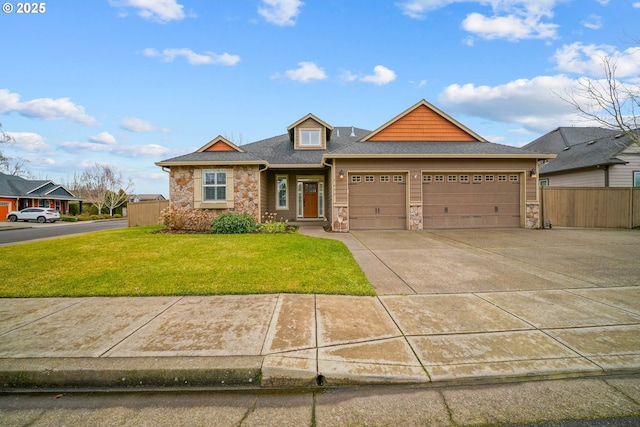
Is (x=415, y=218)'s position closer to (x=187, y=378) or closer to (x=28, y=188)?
(x=187, y=378)

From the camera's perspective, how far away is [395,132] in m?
13.4

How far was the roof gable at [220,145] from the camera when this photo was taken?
1359 centimetres

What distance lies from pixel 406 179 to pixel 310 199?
5631 millimetres

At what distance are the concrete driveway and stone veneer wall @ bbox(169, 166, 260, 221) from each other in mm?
5075

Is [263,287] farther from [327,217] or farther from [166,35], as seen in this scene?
[166,35]

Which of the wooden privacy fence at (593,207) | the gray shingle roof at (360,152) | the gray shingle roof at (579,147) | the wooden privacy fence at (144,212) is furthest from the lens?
the gray shingle roof at (579,147)

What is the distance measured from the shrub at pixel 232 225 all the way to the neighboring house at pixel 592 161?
1798 cm

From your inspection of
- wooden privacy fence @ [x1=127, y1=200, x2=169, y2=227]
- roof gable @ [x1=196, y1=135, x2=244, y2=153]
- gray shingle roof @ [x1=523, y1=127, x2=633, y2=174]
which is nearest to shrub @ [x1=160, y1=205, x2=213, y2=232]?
roof gable @ [x1=196, y1=135, x2=244, y2=153]

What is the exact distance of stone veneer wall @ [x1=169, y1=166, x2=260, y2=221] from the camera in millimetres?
13031

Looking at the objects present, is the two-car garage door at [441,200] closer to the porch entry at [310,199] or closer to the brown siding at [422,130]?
the brown siding at [422,130]

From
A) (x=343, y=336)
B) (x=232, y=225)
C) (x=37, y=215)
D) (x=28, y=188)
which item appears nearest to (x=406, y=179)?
(x=232, y=225)

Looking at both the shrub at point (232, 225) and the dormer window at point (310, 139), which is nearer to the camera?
the shrub at point (232, 225)

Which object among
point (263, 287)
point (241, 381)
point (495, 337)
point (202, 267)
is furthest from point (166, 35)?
point (495, 337)

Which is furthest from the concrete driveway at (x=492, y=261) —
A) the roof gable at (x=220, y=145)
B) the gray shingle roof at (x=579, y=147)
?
the gray shingle roof at (x=579, y=147)
